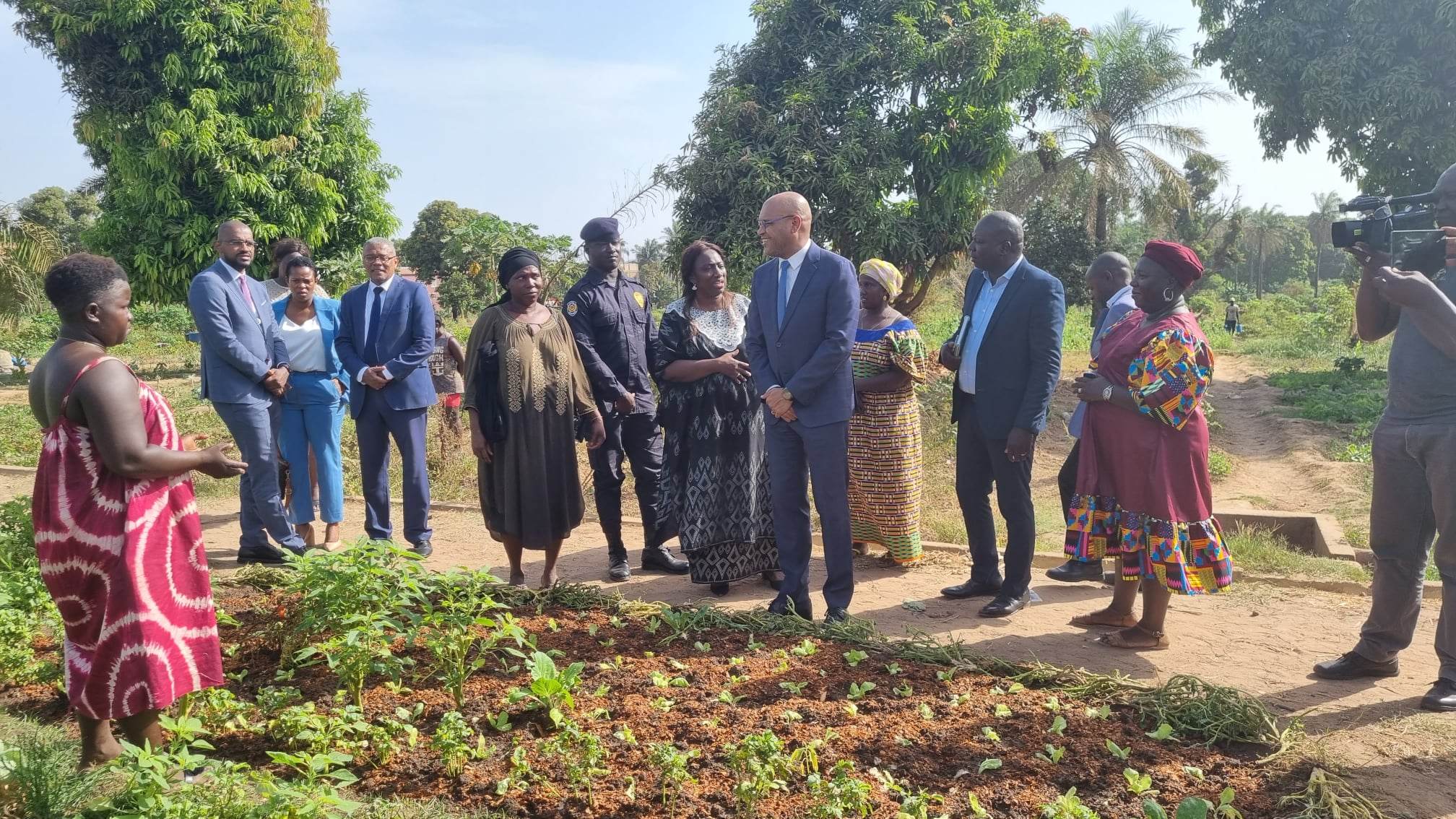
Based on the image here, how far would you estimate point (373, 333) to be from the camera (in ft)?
19.9

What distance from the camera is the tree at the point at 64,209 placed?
34.8 m

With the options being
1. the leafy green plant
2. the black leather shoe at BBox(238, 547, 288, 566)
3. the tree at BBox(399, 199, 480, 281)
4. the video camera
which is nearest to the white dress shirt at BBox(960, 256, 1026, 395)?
the video camera

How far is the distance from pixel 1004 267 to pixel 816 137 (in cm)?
906

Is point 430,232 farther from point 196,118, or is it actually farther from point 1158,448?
point 1158,448

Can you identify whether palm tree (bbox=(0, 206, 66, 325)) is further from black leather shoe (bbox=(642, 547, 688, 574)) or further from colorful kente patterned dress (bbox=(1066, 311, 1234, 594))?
colorful kente patterned dress (bbox=(1066, 311, 1234, 594))

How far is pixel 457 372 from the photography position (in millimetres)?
8617

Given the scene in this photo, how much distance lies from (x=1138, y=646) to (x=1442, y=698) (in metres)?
1.10

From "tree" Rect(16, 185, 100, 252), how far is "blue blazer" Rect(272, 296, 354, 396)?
32.6m

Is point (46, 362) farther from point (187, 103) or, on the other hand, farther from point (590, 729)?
point (187, 103)

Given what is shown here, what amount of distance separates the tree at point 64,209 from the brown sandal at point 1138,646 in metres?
37.1

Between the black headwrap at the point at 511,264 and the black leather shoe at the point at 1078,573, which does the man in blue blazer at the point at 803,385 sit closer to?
the black headwrap at the point at 511,264

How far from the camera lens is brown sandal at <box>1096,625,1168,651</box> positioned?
4395 millimetres

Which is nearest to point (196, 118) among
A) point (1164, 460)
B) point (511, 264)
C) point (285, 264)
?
point (285, 264)

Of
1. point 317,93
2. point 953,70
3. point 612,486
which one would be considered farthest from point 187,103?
point 612,486
